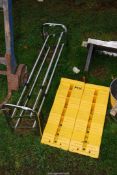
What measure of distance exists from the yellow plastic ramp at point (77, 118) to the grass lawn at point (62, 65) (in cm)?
10

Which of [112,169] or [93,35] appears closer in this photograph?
[112,169]

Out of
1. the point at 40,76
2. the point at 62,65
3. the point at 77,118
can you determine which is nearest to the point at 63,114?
the point at 77,118

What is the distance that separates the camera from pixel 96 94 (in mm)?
5598

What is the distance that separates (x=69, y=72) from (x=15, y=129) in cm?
153

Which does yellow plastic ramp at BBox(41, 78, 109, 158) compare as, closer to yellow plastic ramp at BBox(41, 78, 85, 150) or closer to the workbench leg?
yellow plastic ramp at BBox(41, 78, 85, 150)

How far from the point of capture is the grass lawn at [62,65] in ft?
15.5

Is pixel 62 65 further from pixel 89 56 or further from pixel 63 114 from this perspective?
pixel 63 114

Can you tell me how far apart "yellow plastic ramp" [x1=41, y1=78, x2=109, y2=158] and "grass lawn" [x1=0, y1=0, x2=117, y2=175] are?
4.1 inches

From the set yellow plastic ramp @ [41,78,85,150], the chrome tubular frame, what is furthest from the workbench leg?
the chrome tubular frame

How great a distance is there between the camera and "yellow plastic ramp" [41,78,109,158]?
16.1 feet

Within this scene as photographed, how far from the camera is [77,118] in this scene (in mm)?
5215

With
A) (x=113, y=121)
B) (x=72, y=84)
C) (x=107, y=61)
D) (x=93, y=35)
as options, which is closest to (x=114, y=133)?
(x=113, y=121)

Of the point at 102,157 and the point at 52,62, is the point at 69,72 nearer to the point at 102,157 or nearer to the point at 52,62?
the point at 52,62

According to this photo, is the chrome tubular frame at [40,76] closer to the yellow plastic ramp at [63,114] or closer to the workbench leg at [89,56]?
the yellow plastic ramp at [63,114]
